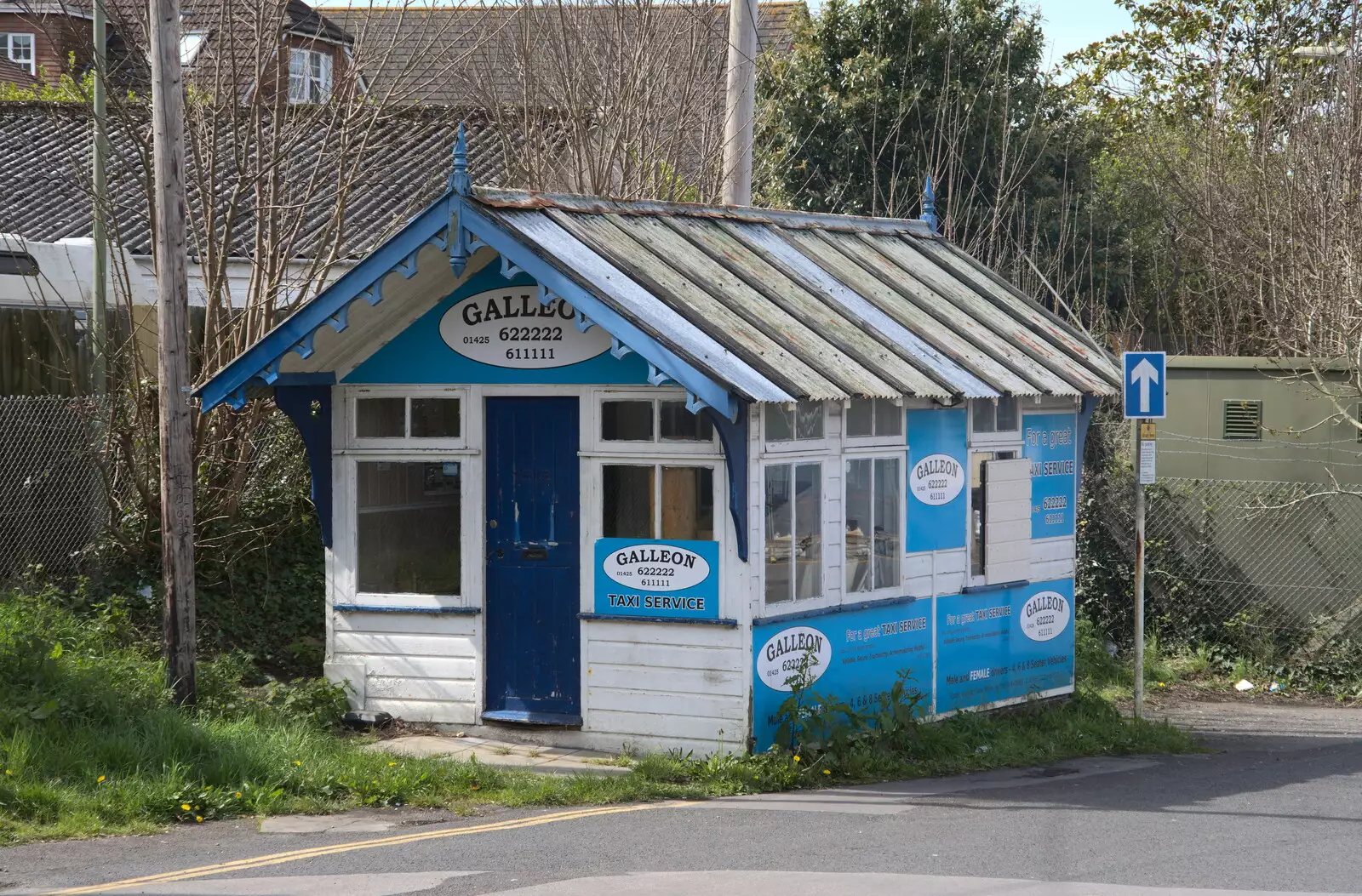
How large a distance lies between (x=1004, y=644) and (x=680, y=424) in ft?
11.8

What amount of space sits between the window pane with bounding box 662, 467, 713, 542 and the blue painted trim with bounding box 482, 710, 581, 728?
142 centimetres

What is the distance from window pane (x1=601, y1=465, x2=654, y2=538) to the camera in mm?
10180

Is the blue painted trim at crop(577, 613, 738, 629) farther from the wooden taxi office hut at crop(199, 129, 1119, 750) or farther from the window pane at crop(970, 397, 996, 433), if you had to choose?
the window pane at crop(970, 397, 996, 433)

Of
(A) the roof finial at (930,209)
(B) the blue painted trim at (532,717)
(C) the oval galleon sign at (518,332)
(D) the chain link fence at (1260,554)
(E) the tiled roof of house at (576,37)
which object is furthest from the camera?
(E) the tiled roof of house at (576,37)

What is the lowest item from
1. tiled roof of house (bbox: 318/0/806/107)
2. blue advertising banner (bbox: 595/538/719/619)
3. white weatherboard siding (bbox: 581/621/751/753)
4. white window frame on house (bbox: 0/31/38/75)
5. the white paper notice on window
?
white weatherboard siding (bbox: 581/621/751/753)

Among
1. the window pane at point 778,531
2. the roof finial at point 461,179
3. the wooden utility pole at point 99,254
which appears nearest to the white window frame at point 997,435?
the window pane at point 778,531

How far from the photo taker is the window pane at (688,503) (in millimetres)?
9984

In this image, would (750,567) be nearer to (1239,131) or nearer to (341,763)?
(341,763)

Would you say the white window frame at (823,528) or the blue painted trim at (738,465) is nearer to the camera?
the blue painted trim at (738,465)

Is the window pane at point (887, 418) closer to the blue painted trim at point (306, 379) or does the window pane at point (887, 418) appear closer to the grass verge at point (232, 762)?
the grass verge at point (232, 762)

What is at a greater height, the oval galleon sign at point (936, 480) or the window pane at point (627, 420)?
the window pane at point (627, 420)

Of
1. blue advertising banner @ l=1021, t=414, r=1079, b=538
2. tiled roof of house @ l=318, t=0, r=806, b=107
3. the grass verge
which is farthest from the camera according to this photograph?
tiled roof of house @ l=318, t=0, r=806, b=107

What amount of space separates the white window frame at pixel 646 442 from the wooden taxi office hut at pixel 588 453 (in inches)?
0.6

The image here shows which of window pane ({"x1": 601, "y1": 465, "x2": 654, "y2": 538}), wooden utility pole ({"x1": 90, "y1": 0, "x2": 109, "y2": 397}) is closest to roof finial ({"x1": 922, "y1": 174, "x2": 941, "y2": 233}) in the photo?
window pane ({"x1": 601, "y1": 465, "x2": 654, "y2": 538})
